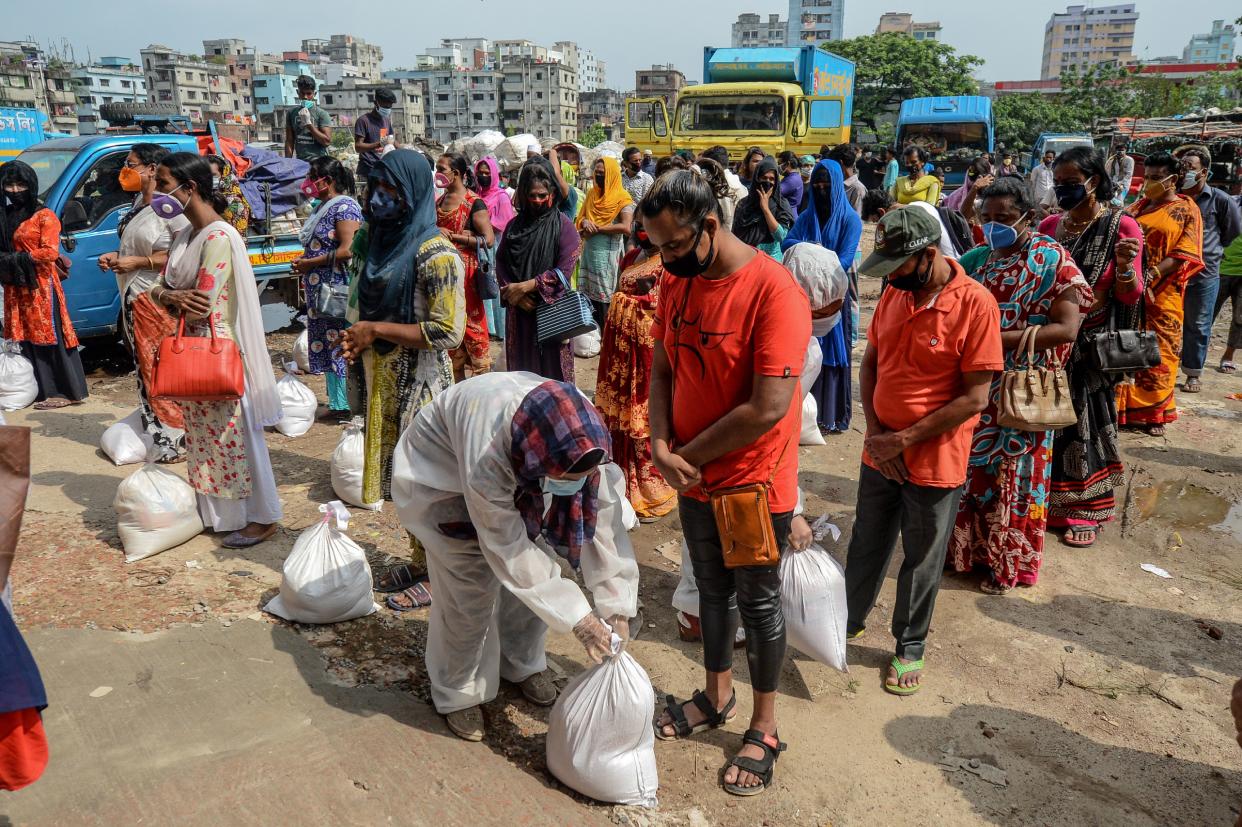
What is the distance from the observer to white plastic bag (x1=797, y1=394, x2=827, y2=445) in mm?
5383

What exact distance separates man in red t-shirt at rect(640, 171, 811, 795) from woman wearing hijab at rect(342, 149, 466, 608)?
A: 1.17 m

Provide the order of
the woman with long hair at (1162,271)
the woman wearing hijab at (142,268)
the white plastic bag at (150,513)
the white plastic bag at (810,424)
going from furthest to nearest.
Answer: the woman with long hair at (1162,271)
the white plastic bag at (810,424)
the woman wearing hijab at (142,268)
the white plastic bag at (150,513)

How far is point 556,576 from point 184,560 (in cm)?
247

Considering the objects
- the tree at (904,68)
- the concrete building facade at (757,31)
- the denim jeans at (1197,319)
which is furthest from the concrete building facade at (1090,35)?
the denim jeans at (1197,319)

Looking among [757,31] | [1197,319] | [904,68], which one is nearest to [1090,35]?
[757,31]

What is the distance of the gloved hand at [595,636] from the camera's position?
2.29 m

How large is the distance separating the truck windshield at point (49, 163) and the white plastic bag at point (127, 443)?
274cm

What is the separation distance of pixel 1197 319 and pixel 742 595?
20.7 feet

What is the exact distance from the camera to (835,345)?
18.4 feet

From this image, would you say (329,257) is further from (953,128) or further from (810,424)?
(953,128)

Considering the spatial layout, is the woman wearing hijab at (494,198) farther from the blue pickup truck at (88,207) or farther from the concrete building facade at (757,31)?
the concrete building facade at (757,31)

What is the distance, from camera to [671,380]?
8.78 feet

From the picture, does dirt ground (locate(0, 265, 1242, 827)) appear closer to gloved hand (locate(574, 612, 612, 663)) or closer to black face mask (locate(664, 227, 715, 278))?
gloved hand (locate(574, 612, 612, 663))

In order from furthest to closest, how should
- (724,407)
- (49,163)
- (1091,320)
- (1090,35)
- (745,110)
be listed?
(1090,35) < (745,110) < (49,163) < (1091,320) < (724,407)
